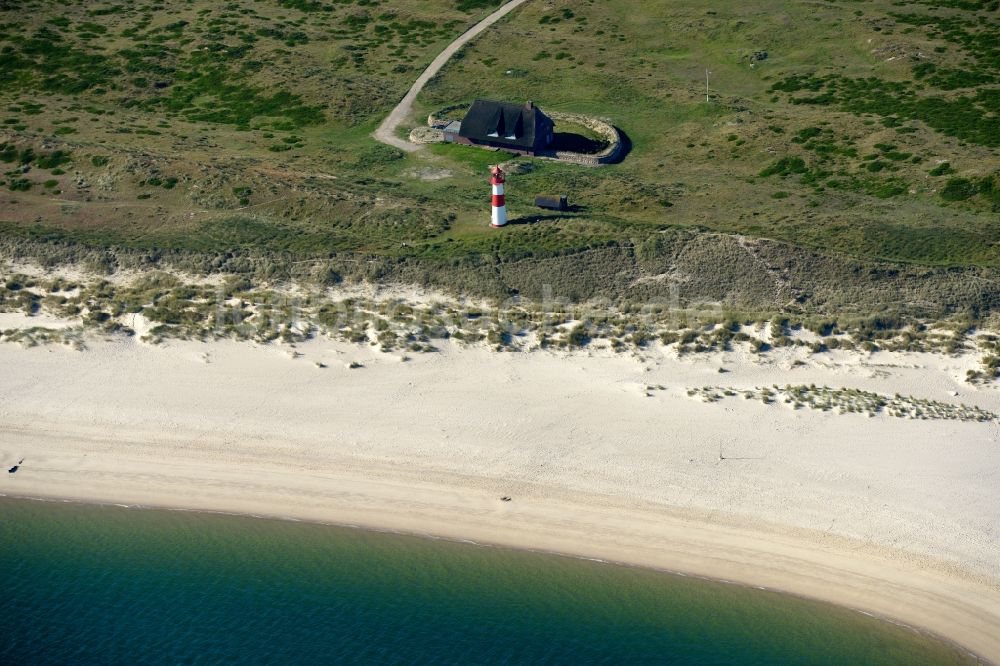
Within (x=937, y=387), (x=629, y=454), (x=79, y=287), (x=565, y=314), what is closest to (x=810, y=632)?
(x=629, y=454)

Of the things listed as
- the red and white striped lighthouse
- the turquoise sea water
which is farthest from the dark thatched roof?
the turquoise sea water

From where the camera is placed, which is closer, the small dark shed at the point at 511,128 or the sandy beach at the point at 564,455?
the sandy beach at the point at 564,455

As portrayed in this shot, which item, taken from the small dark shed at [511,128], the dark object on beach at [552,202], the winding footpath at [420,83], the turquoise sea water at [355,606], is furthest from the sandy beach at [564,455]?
the winding footpath at [420,83]

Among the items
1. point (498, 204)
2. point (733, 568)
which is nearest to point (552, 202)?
point (498, 204)

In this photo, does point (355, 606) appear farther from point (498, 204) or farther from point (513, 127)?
point (513, 127)

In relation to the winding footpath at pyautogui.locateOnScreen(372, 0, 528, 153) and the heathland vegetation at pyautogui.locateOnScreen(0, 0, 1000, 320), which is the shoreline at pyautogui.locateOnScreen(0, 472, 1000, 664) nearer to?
the heathland vegetation at pyautogui.locateOnScreen(0, 0, 1000, 320)

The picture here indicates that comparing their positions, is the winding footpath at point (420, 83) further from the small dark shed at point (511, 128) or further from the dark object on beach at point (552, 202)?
the dark object on beach at point (552, 202)
